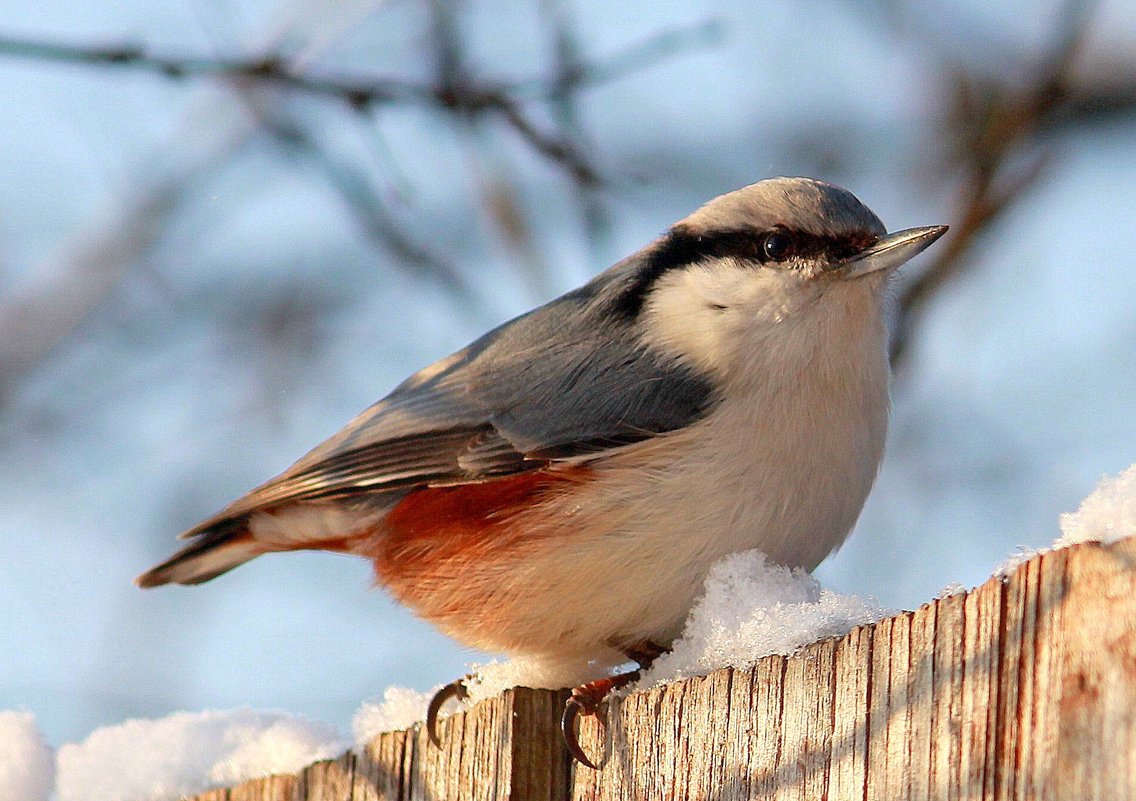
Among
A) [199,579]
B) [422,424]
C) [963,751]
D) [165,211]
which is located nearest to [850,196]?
[422,424]

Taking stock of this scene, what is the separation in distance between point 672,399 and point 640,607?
0.37m

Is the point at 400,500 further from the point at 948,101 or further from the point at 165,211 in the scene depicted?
the point at 948,101

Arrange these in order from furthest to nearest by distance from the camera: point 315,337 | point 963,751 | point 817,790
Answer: point 315,337
point 817,790
point 963,751

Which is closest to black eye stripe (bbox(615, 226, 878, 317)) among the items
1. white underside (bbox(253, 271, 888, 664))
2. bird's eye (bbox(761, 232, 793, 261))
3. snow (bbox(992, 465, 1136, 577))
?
bird's eye (bbox(761, 232, 793, 261))

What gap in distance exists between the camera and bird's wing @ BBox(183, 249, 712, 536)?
2.20m

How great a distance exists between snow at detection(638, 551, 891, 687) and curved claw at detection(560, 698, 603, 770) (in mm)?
102

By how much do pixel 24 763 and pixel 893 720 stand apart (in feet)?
5.31

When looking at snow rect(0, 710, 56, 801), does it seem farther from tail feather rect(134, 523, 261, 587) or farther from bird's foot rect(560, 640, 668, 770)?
bird's foot rect(560, 640, 668, 770)

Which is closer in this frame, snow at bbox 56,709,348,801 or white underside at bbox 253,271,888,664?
white underside at bbox 253,271,888,664

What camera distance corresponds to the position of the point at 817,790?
1.44 m

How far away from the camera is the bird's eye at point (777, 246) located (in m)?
2.39

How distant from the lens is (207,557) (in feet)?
9.15

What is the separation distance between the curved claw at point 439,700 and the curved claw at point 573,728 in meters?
0.23

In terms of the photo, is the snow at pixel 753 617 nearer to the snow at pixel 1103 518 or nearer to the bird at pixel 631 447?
the bird at pixel 631 447
